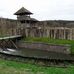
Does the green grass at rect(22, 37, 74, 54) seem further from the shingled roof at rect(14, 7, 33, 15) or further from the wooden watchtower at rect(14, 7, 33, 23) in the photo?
the shingled roof at rect(14, 7, 33, 15)

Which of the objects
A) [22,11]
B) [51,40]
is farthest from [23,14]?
[51,40]

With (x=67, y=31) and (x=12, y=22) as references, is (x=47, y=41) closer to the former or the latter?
(x=67, y=31)

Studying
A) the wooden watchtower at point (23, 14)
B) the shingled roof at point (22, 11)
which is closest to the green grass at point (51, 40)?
the wooden watchtower at point (23, 14)

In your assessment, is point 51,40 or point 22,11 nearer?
point 51,40

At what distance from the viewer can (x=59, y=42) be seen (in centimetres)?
3697

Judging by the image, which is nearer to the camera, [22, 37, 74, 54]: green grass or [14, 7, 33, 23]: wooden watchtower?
[22, 37, 74, 54]: green grass

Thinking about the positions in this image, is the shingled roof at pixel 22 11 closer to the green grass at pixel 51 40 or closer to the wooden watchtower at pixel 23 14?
the wooden watchtower at pixel 23 14

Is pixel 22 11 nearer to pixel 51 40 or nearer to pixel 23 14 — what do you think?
pixel 23 14

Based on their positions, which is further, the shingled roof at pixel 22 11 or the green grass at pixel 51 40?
the shingled roof at pixel 22 11

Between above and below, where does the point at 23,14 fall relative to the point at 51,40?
above

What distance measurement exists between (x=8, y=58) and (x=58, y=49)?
11.0 meters

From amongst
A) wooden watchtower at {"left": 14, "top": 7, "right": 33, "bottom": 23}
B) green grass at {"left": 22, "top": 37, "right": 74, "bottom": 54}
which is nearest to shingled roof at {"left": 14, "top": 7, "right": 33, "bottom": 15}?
wooden watchtower at {"left": 14, "top": 7, "right": 33, "bottom": 23}

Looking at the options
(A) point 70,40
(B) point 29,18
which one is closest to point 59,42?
(A) point 70,40

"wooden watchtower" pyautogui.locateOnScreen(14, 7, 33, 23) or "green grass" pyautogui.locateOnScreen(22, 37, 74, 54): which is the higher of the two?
"wooden watchtower" pyautogui.locateOnScreen(14, 7, 33, 23)
